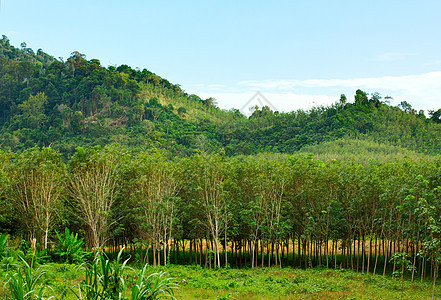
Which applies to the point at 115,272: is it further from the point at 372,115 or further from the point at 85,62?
the point at 85,62

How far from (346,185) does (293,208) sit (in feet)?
13.0

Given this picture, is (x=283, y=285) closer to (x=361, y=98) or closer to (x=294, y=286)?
(x=294, y=286)

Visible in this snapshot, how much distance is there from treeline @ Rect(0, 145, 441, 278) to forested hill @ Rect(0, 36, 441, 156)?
35908mm

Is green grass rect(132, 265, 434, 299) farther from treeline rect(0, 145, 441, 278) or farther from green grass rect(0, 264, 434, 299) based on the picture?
treeline rect(0, 145, 441, 278)

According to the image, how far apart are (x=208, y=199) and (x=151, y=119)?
55.6m

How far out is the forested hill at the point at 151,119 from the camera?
65.7 m

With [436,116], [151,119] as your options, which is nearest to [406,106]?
[436,116]

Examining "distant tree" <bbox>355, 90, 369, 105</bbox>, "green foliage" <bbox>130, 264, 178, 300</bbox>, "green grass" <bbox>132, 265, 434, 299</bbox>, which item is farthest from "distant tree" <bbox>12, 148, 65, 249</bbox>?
"distant tree" <bbox>355, 90, 369, 105</bbox>

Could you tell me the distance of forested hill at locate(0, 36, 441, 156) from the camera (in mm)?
65706

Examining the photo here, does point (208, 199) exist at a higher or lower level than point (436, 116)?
lower

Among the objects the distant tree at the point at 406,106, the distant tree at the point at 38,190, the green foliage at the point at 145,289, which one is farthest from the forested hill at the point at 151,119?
the green foliage at the point at 145,289

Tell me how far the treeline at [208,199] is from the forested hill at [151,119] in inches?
1414

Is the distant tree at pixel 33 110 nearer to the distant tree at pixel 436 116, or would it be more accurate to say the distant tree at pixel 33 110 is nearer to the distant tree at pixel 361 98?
the distant tree at pixel 361 98

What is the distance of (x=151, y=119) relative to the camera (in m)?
78.4
